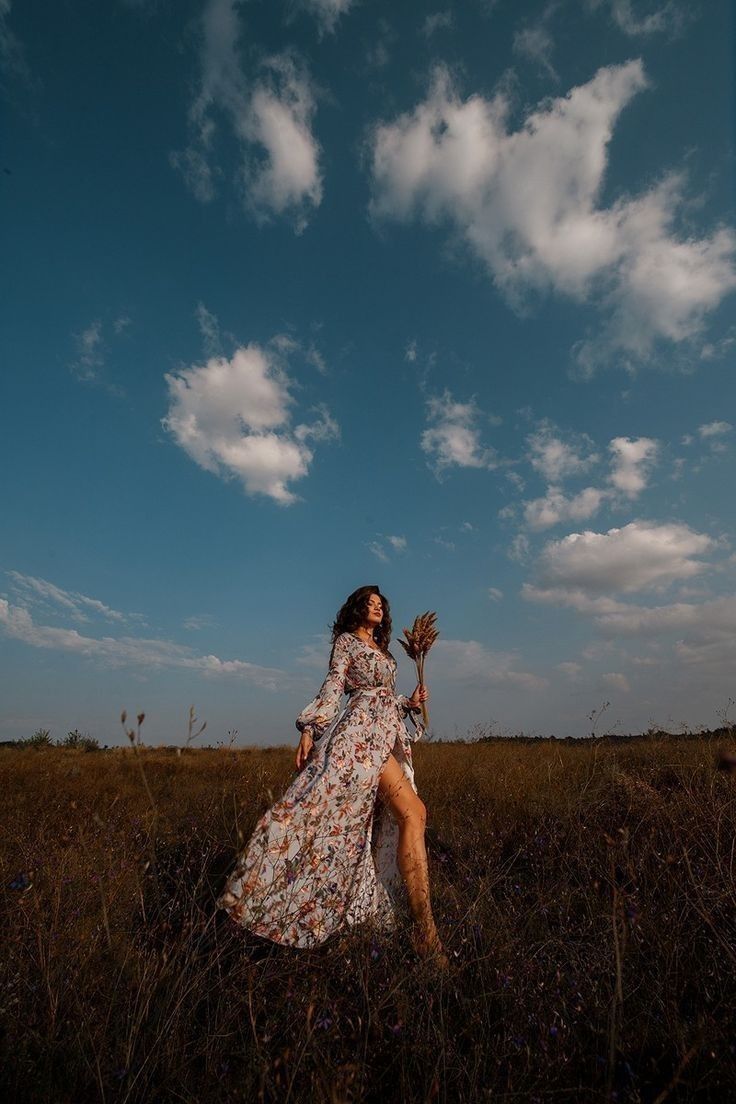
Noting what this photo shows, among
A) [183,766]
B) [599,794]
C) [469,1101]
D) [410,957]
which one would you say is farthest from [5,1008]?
[183,766]

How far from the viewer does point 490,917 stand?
2938 millimetres

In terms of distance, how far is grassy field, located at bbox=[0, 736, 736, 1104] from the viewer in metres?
1.65

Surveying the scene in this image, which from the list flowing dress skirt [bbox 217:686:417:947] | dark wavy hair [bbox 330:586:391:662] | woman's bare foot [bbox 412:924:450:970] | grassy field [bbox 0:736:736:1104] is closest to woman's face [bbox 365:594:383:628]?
dark wavy hair [bbox 330:586:391:662]

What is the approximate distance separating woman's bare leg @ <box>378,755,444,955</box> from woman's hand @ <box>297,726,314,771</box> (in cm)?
52

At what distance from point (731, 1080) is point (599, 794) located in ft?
11.7

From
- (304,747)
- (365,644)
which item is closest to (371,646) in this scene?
(365,644)

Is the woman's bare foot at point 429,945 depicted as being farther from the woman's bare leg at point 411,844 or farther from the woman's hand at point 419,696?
the woman's hand at point 419,696

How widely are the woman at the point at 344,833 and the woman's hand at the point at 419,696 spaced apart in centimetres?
12

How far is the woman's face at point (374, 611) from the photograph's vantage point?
4598mm

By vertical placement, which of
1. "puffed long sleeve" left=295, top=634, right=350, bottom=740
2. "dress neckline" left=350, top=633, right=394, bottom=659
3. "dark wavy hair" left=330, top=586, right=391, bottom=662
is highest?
"dark wavy hair" left=330, top=586, right=391, bottom=662

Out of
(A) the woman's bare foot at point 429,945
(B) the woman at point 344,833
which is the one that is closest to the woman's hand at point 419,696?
(B) the woman at point 344,833

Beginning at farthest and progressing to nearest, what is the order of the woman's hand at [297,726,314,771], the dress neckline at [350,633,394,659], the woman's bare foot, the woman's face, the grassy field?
the woman's face
the dress neckline at [350,633,394,659]
the woman's hand at [297,726,314,771]
the woman's bare foot
the grassy field

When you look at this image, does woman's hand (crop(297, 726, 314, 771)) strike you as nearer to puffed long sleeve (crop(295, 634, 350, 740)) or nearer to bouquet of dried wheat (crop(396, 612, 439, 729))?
puffed long sleeve (crop(295, 634, 350, 740))

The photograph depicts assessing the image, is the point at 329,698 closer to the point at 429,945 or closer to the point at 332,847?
the point at 332,847
